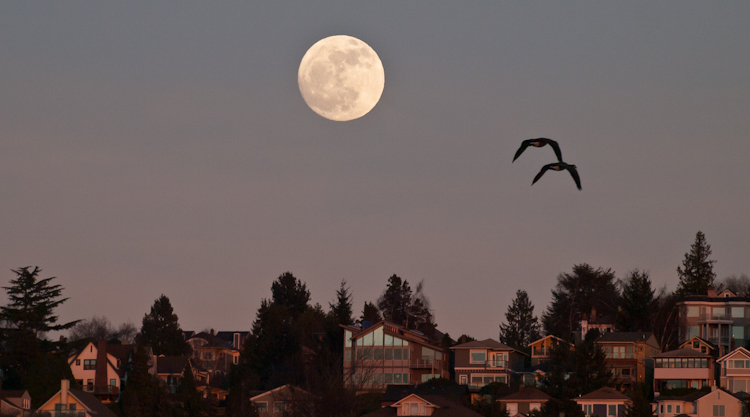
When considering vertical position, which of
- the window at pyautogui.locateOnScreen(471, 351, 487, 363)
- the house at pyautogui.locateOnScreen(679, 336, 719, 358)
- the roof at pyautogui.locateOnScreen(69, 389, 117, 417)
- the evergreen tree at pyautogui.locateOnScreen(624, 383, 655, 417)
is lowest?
the roof at pyautogui.locateOnScreen(69, 389, 117, 417)

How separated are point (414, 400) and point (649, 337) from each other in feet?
104

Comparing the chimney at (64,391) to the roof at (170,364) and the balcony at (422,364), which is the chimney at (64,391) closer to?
the roof at (170,364)

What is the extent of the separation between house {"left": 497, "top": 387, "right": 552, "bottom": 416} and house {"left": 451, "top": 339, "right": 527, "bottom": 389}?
1097 centimetres

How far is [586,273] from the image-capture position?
461ft

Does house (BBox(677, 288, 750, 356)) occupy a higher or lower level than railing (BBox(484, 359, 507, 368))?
higher

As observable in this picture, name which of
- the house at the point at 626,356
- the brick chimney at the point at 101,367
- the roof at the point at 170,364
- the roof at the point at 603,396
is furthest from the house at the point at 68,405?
the house at the point at 626,356

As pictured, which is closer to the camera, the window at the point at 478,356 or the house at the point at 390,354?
the window at the point at 478,356

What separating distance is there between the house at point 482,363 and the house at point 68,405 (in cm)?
3146

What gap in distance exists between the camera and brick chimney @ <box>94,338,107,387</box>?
4343 inches

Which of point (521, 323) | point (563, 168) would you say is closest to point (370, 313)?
point (521, 323)

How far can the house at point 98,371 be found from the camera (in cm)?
10925

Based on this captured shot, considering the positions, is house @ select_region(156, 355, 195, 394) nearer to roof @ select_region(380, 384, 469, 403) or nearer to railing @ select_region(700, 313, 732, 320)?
roof @ select_region(380, 384, 469, 403)

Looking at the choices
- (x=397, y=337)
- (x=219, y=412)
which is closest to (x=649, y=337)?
(x=397, y=337)

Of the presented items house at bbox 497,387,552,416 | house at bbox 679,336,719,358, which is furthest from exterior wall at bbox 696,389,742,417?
house at bbox 679,336,719,358
